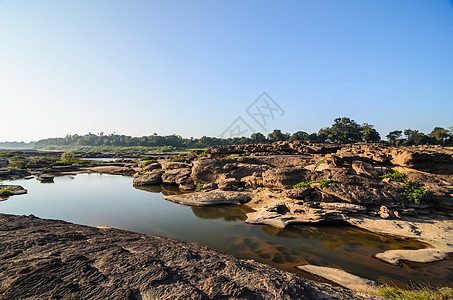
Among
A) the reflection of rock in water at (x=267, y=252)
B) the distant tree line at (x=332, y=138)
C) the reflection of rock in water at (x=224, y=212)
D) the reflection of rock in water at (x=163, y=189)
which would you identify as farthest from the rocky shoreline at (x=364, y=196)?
the distant tree line at (x=332, y=138)

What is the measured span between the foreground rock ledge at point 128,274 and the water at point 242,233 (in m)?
3.02

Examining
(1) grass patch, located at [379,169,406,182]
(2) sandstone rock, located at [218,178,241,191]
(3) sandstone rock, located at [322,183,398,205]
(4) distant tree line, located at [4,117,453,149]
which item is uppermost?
(4) distant tree line, located at [4,117,453,149]

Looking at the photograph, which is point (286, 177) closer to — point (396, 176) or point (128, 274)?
point (396, 176)

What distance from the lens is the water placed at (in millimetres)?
7403

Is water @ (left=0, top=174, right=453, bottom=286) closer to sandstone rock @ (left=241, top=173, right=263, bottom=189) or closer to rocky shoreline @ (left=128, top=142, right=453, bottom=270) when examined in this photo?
rocky shoreline @ (left=128, top=142, right=453, bottom=270)

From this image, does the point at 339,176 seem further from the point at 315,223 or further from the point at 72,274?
the point at 72,274

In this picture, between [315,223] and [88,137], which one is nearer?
[315,223]

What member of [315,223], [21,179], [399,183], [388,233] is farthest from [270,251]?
[21,179]

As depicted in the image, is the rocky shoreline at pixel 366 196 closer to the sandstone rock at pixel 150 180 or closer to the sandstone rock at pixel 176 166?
the sandstone rock at pixel 150 180

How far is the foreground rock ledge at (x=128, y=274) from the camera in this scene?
13.6 feet

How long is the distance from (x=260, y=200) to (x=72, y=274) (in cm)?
1228

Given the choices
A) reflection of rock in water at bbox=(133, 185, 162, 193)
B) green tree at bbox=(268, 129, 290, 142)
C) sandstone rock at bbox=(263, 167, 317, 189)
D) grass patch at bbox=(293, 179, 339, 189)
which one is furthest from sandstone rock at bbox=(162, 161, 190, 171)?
green tree at bbox=(268, 129, 290, 142)

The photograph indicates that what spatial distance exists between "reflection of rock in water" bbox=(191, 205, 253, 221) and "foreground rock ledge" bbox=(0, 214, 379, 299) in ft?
22.9

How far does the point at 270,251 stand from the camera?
8.66m
